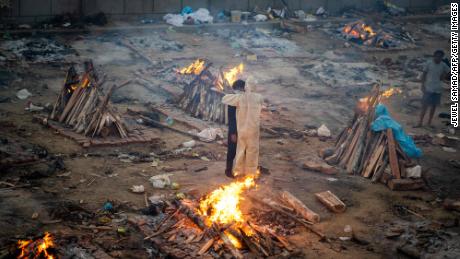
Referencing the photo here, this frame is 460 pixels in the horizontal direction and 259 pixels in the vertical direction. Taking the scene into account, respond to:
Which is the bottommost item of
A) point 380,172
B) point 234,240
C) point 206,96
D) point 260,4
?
point 234,240

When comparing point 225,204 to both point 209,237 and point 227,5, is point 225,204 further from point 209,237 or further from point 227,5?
point 227,5

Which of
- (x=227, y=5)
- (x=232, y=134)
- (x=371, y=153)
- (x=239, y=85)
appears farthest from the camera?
(x=227, y=5)

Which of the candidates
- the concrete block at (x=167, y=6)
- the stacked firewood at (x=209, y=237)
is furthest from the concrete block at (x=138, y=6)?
the stacked firewood at (x=209, y=237)

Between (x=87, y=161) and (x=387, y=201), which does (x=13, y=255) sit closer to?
(x=87, y=161)

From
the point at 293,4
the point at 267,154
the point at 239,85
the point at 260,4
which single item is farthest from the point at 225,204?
the point at 293,4

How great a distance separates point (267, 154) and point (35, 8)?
1144 cm

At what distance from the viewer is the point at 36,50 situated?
55.3ft

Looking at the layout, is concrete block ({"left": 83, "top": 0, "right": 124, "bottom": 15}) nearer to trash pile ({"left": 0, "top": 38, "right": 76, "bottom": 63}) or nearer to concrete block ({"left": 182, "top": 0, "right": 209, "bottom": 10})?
concrete block ({"left": 182, "top": 0, "right": 209, "bottom": 10})

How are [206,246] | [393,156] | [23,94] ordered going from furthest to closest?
[23,94]
[393,156]
[206,246]

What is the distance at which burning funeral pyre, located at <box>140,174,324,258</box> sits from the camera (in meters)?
7.17

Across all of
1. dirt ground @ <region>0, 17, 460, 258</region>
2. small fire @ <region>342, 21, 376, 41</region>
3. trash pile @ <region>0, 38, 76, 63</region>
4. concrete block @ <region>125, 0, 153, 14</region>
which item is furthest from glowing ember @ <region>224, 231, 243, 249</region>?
small fire @ <region>342, 21, 376, 41</region>

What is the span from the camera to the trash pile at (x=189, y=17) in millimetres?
20906

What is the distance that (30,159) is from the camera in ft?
31.5

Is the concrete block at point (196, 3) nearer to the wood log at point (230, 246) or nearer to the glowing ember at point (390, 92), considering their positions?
the glowing ember at point (390, 92)
